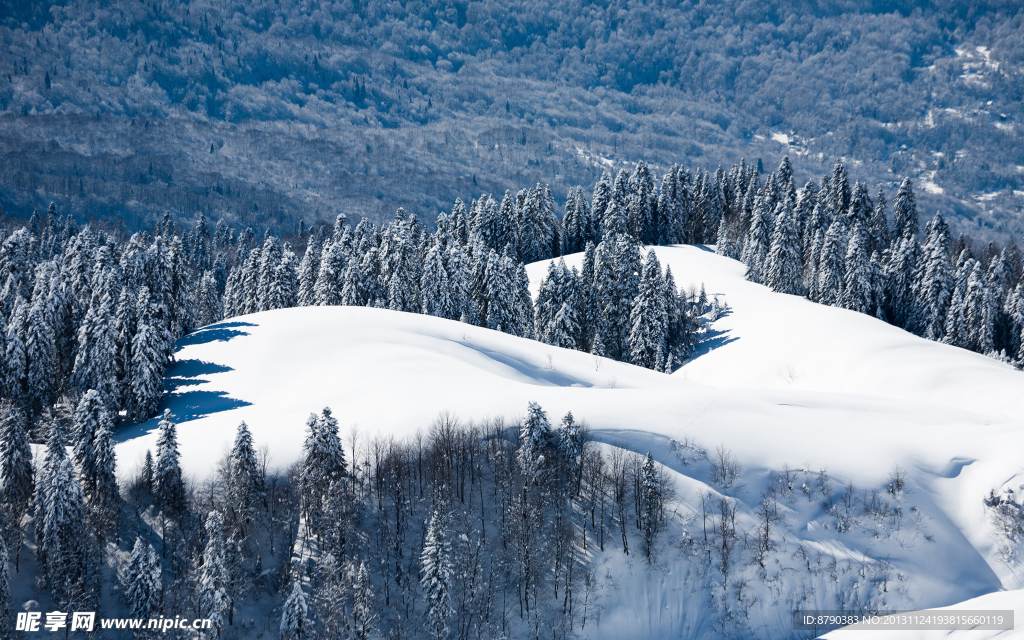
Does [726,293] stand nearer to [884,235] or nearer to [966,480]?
[884,235]

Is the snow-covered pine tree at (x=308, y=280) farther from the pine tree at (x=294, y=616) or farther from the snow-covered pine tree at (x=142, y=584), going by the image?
the pine tree at (x=294, y=616)

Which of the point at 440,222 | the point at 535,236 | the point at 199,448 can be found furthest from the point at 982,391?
the point at 440,222

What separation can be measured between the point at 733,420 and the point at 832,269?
161 ft

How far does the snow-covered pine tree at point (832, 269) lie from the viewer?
9344cm

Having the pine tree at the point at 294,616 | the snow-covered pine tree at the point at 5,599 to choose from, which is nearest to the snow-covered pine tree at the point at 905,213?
the pine tree at the point at 294,616

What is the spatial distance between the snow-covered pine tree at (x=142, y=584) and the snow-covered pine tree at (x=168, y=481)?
5.01 metres

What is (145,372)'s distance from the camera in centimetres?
6088

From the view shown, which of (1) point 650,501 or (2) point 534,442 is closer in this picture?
(1) point 650,501

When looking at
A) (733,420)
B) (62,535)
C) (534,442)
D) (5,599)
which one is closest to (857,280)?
(733,420)

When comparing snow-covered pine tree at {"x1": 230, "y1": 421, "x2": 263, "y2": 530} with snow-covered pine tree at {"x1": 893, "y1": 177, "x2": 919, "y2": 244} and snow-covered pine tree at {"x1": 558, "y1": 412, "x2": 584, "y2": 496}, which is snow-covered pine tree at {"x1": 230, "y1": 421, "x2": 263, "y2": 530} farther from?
snow-covered pine tree at {"x1": 893, "y1": 177, "x2": 919, "y2": 244}

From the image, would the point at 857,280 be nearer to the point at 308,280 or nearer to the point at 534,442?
the point at 534,442

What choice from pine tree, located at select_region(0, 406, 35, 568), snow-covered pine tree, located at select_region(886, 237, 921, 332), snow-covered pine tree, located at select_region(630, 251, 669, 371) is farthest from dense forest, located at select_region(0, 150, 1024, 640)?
snow-covered pine tree, located at select_region(886, 237, 921, 332)

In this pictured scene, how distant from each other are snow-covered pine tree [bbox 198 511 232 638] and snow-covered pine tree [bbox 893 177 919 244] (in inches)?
4131

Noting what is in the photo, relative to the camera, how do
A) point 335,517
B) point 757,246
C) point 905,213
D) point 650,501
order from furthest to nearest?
point 905,213, point 757,246, point 650,501, point 335,517
